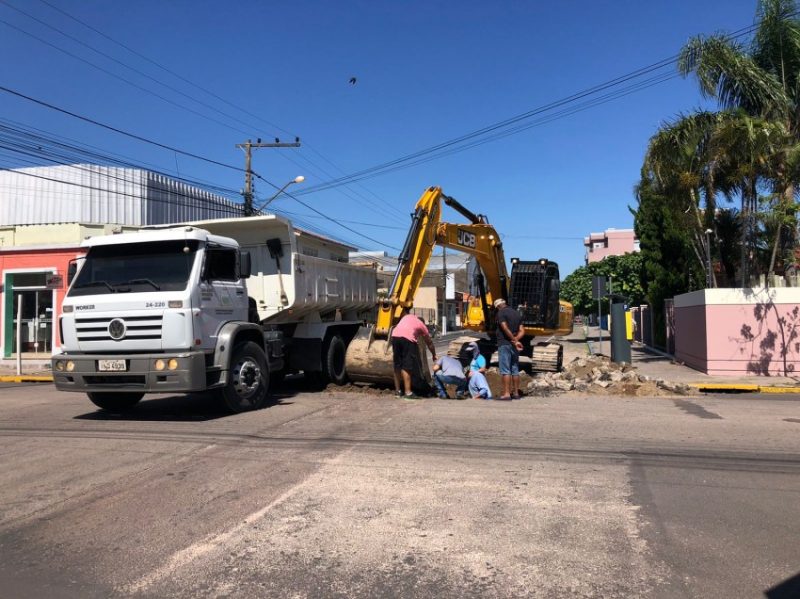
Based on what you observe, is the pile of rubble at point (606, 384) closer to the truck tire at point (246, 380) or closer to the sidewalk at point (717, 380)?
the sidewalk at point (717, 380)

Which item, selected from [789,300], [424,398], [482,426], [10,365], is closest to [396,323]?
[424,398]

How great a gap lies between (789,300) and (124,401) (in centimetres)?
1514

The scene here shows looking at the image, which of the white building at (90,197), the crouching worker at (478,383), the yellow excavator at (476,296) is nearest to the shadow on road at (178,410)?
the yellow excavator at (476,296)

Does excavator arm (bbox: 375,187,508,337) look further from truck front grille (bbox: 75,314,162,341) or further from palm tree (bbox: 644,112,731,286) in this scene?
palm tree (bbox: 644,112,731,286)

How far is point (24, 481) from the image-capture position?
601 cm

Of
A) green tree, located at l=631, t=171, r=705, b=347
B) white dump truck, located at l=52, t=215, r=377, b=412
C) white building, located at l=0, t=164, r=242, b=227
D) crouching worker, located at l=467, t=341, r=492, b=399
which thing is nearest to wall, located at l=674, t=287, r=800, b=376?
crouching worker, located at l=467, t=341, r=492, b=399

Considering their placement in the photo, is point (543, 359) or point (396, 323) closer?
point (396, 323)

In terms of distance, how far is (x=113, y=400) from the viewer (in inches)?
400

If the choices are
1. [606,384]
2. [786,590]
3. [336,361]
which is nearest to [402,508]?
[786,590]

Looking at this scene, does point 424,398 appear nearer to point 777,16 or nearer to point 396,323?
point 396,323

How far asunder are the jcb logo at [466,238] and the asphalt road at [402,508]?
6467 mm

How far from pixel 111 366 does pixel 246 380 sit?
6.69 ft

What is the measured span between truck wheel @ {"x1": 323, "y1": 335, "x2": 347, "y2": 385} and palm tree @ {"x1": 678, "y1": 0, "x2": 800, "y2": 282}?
1131 centimetres

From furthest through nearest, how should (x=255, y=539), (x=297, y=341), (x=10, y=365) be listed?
(x=10, y=365)
(x=297, y=341)
(x=255, y=539)
